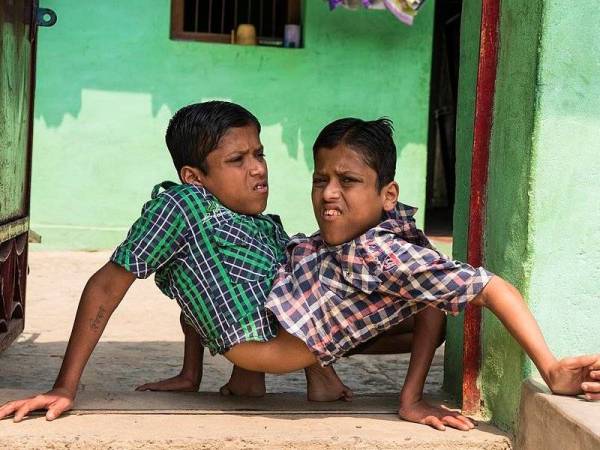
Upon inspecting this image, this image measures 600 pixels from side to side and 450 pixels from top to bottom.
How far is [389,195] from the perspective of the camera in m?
2.93

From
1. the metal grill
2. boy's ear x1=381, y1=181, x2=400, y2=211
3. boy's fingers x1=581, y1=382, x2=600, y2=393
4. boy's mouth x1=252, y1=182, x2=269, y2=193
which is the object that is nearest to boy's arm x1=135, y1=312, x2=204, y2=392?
boy's mouth x1=252, y1=182, x2=269, y2=193

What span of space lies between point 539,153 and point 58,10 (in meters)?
6.23

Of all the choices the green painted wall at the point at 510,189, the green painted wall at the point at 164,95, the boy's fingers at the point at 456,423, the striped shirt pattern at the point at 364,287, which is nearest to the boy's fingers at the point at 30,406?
the striped shirt pattern at the point at 364,287

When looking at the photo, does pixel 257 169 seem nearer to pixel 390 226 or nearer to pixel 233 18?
pixel 390 226

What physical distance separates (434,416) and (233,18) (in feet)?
20.5

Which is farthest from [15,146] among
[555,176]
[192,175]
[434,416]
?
[555,176]

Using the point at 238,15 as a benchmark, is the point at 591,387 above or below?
below

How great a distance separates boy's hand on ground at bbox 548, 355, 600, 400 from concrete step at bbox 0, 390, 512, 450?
0.28 metres

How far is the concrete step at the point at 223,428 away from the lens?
255 centimetres

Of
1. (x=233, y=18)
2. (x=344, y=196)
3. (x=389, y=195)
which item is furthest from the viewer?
(x=233, y=18)

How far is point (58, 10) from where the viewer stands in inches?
316

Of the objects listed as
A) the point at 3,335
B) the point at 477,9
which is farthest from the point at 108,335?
the point at 477,9

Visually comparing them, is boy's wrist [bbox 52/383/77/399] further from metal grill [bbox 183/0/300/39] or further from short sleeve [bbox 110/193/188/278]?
metal grill [bbox 183/0/300/39]

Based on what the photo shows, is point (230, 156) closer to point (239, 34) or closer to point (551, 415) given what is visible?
point (551, 415)
